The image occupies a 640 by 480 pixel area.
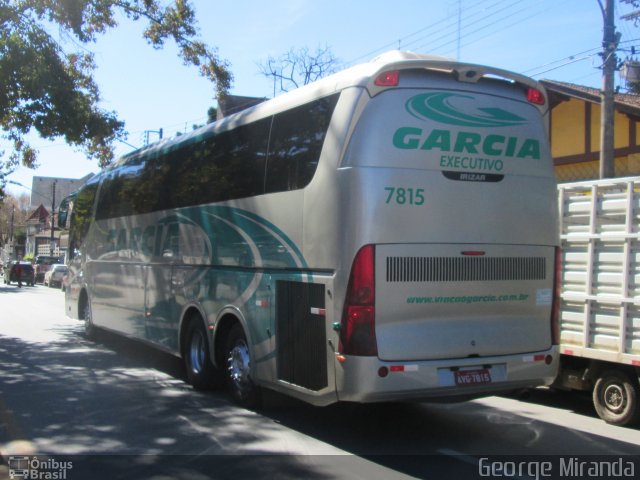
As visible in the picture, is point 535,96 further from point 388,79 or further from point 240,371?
point 240,371

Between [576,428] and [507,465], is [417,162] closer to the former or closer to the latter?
[507,465]

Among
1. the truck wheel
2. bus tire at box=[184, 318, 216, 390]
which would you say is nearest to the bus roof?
bus tire at box=[184, 318, 216, 390]

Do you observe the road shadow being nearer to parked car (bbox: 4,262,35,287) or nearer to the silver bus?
the silver bus

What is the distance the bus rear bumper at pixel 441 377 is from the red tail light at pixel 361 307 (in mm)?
150

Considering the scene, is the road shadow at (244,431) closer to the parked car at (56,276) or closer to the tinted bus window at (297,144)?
the tinted bus window at (297,144)

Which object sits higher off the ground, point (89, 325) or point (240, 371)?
point (240, 371)

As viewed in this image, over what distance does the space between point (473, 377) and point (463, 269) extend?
104 centimetres

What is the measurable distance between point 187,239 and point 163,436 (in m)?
3.47

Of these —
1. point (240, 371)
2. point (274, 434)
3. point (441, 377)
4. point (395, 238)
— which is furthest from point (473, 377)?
point (240, 371)

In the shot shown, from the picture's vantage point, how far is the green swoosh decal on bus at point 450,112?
6.16m

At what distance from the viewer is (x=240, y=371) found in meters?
7.97

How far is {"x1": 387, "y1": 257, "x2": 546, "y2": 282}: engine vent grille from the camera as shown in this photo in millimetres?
5934

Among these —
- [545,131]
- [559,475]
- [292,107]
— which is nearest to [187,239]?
[292,107]

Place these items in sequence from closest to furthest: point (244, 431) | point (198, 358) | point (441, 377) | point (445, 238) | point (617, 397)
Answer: point (441, 377)
point (445, 238)
point (244, 431)
point (617, 397)
point (198, 358)
